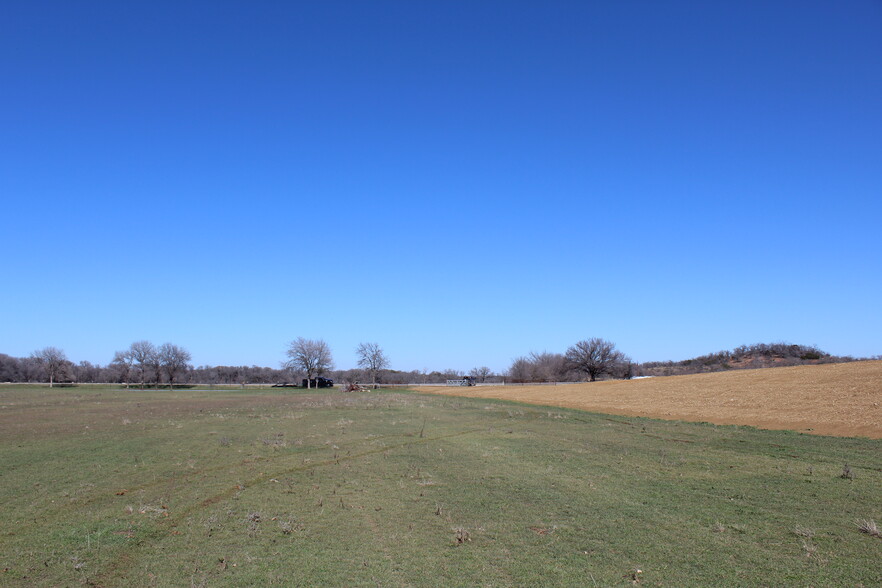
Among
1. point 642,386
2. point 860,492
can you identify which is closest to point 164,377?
point 642,386

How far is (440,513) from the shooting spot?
9719mm

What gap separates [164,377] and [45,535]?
A: 13059cm

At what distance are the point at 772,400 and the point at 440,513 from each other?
32.4m

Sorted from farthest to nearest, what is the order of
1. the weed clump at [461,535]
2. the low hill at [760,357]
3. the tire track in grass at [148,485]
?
the low hill at [760,357] < the tire track in grass at [148,485] < the weed clump at [461,535]

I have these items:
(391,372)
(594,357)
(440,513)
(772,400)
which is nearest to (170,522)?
(440,513)

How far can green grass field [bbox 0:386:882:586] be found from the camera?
22.9 feet

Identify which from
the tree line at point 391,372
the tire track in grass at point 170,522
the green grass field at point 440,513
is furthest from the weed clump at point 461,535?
the tree line at point 391,372

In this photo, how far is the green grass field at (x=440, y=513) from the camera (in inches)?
275

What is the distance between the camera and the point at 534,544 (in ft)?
26.2

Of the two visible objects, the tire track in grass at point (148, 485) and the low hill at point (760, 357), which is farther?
the low hill at point (760, 357)

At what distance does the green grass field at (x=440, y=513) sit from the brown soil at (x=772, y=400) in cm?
671

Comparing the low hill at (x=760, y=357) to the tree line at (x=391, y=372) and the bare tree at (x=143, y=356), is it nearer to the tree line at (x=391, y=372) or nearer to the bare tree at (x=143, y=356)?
the tree line at (x=391, y=372)

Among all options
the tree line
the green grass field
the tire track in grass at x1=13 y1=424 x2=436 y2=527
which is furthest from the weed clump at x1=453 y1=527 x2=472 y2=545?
the tree line

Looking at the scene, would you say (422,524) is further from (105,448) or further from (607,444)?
(105,448)
